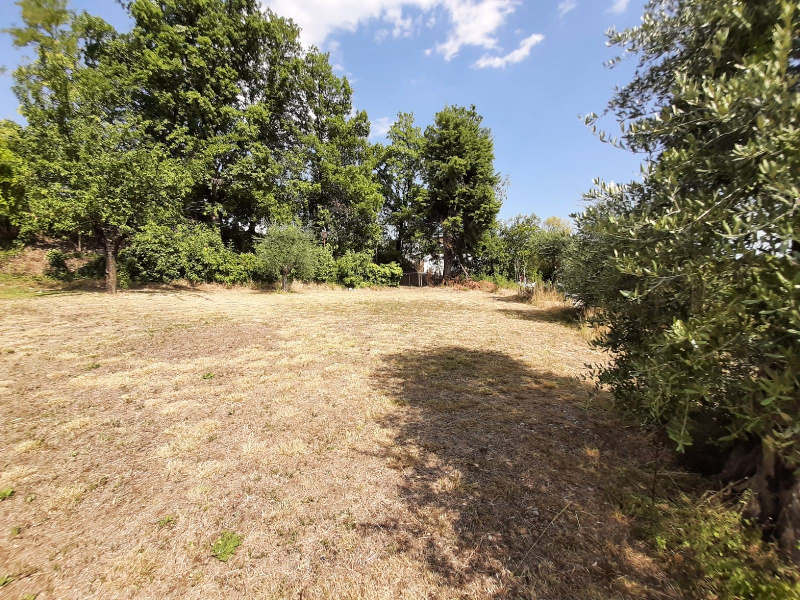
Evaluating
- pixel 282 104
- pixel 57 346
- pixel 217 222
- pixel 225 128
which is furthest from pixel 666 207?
pixel 282 104

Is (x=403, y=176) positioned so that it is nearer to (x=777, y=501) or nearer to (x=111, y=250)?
(x=111, y=250)

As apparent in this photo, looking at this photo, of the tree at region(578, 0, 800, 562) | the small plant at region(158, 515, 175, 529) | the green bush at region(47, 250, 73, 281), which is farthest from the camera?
the green bush at region(47, 250, 73, 281)

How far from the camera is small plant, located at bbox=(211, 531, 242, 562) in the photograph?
2146mm

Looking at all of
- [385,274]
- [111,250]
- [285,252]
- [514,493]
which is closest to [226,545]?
[514,493]

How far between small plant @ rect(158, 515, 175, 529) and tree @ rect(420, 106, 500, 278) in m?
24.5

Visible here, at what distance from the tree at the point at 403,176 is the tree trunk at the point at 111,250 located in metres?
18.4

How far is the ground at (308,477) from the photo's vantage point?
1991 millimetres

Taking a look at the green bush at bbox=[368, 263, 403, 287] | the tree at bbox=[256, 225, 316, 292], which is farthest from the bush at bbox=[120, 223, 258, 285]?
the green bush at bbox=[368, 263, 403, 287]

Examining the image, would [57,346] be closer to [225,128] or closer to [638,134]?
[638,134]

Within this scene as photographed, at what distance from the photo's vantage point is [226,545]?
222cm

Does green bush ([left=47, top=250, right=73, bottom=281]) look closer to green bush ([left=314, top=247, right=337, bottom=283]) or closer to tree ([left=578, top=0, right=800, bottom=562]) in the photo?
green bush ([left=314, top=247, right=337, bottom=283])

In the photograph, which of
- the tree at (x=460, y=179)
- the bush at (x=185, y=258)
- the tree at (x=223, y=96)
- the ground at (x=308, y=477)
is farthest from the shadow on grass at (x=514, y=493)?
the tree at (x=460, y=179)

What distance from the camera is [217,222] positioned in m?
19.8

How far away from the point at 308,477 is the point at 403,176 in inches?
1096
